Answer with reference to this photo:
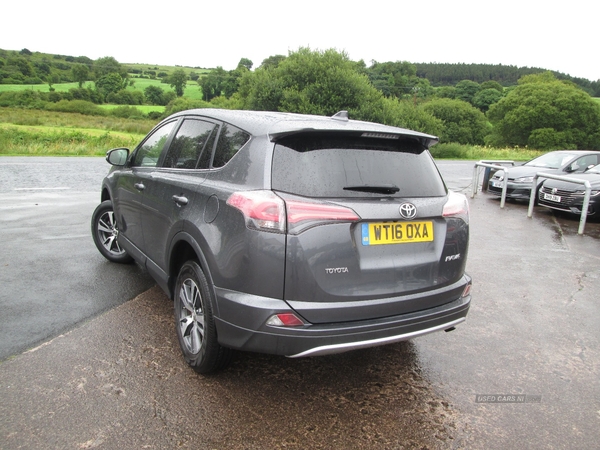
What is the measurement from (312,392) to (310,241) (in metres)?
1.14

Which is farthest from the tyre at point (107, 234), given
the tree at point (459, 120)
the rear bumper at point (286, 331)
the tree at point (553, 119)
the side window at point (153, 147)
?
the tree at point (459, 120)

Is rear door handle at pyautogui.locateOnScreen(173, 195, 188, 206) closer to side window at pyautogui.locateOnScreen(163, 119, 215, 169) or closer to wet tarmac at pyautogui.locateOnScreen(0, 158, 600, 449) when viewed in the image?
side window at pyautogui.locateOnScreen(163, 119, 215, 169)

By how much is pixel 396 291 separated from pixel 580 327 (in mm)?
2670

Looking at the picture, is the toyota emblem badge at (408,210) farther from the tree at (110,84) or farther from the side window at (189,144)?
the tree at (110,84)

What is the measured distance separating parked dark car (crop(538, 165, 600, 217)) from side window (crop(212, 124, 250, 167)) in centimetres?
933

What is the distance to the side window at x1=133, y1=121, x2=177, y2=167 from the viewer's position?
14.4 feet

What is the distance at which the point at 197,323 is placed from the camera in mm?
3322

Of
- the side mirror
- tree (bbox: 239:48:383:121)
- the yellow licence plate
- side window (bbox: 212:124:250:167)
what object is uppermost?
tree (bbox: 239:48:383:121)

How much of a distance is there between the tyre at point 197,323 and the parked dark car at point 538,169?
10.7 meters

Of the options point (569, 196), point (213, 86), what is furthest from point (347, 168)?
point (213, 86)

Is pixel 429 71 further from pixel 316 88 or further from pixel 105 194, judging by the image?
pixel 105 194

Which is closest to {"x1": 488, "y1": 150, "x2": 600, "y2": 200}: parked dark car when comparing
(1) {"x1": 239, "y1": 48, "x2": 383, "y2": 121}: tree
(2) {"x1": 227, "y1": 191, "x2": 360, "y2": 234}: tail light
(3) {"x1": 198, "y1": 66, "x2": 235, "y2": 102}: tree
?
(2) {"x1": 227, "y1": 191, "x2": 360, "y2": 234}: tail light

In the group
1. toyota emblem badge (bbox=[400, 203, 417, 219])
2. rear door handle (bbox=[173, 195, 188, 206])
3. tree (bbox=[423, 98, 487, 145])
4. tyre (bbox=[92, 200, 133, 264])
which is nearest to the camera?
toyota emblem badge (bbox=[400, 203, 417, 219])

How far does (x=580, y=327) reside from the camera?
14.8ft
